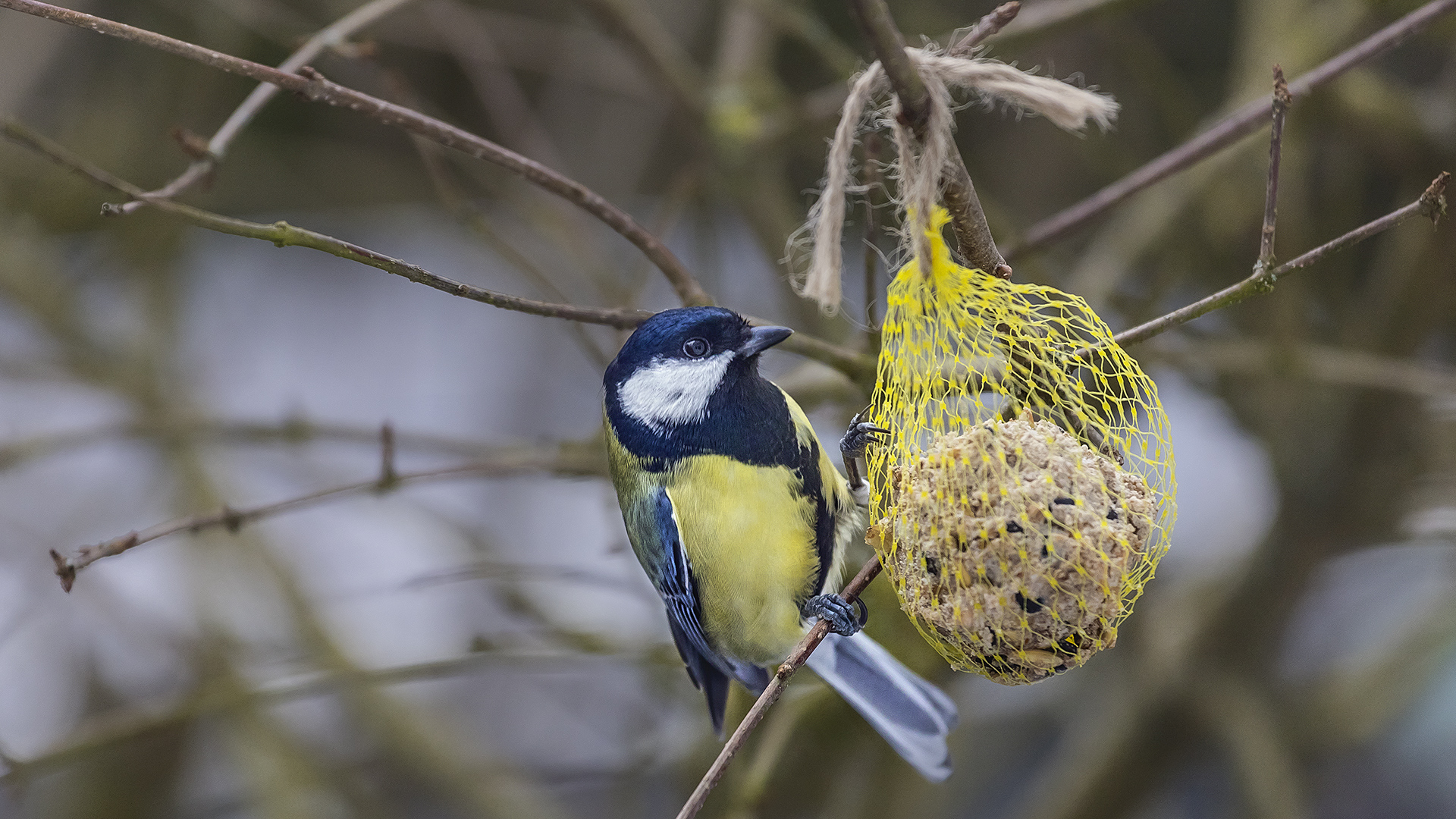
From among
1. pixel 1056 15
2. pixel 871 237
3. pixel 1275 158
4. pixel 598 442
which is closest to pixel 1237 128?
pixel 1275 158

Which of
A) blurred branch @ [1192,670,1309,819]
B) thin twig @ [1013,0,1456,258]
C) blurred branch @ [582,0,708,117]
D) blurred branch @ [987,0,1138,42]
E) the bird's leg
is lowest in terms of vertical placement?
blurred branch @ [1192,670,1309,819]

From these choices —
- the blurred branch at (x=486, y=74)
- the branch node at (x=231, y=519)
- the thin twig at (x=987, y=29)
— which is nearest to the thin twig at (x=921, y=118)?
the thin twig at (x=987, y=29)

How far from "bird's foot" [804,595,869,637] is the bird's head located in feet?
1.31

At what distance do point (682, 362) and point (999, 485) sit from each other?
27.4 inches

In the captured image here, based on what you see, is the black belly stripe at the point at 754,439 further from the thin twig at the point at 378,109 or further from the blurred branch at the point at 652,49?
the blurred branch at the point at 652,49

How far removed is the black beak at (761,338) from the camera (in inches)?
77.9

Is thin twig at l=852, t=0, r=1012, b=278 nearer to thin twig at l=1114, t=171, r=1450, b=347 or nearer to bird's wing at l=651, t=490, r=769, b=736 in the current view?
thin twig at l=1114, t=171, r=1450, b=347

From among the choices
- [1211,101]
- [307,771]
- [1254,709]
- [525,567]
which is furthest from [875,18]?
[1211,101]

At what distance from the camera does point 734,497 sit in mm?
2080

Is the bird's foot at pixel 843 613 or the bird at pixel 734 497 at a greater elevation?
the bird at pixel 734 497

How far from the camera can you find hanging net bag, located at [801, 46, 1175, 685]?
1.52 m

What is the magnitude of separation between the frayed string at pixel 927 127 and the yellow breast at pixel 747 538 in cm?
73

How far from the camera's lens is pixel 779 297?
3904 mm

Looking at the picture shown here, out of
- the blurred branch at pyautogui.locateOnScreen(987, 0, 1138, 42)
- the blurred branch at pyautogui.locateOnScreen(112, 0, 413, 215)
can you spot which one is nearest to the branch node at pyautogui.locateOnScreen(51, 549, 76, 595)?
the blurred branch at pyautogui.locateOnScreen(112, 0, 413, 215)
